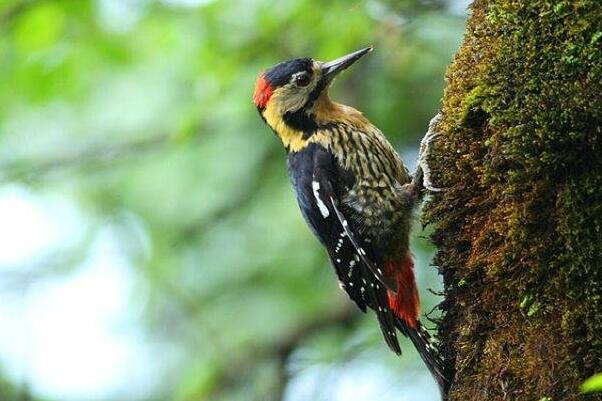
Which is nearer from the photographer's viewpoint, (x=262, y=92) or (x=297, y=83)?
(x=297, y=83)

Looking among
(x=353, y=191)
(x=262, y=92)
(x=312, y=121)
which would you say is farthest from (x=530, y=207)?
(x=262, y=92)

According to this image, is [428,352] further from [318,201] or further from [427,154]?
[318,201]

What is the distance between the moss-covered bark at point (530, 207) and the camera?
2648 millimetres

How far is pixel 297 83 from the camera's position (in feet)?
15.1

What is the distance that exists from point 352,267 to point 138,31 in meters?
2.69

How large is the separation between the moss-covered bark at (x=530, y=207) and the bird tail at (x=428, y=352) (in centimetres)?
17

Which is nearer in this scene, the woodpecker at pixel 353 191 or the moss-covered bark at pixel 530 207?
the moss-covered bark at pixel 530 207

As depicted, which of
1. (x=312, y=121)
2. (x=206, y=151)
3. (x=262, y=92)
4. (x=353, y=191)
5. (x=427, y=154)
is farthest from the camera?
(x=206, y=151)

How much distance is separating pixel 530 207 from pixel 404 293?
135 cm

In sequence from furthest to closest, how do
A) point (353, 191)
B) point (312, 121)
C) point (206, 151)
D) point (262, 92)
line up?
point (206, 151) → point (262, 92) → point (312, 121) → point (353, 191)

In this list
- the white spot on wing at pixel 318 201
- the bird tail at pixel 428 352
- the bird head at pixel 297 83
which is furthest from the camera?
the bird head at pixel 297 83

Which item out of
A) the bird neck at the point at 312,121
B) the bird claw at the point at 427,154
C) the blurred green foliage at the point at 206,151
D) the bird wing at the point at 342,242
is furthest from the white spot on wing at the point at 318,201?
the blurred green foliage at the point at 206,151

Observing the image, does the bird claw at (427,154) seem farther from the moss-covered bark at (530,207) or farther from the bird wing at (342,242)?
the bird wing at (342,242)

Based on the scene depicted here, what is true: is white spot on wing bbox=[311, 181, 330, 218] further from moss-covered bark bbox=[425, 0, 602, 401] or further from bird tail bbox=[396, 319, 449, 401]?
moss-covered bark bbox=[425, 0, 602, 401]
